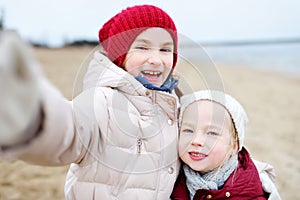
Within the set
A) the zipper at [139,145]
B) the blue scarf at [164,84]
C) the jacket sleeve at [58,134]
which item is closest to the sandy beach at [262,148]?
the blue scarf at [164,84]

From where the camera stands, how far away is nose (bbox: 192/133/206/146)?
1.56 meters

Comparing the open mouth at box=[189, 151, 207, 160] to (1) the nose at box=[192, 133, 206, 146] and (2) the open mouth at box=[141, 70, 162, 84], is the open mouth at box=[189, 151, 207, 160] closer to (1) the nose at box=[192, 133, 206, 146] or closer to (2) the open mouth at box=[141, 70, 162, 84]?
(1) the nose at box=[192, 133, 206, 146]

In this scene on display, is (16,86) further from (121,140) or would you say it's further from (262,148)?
(262,148)

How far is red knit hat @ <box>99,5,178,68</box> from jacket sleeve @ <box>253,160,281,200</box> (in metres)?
0.70

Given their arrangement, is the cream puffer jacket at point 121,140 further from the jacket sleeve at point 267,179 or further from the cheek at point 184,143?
the jacket sleeve at point 267,179

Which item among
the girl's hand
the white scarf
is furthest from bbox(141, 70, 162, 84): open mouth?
the girl's hand

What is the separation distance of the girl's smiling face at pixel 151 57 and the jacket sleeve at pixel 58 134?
294 mm

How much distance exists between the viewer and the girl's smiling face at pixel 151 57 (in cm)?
152

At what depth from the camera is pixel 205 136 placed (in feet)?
5.23

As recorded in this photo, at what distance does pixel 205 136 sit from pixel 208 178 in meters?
0.17

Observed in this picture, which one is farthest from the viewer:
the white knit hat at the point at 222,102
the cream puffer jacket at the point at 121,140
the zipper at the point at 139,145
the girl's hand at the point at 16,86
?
the white knit hat at the point at 222,102

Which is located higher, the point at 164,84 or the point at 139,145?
the point at 164,84

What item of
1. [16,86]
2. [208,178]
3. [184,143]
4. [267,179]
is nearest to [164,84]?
[184,143]

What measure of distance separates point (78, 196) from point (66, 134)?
0.54m
